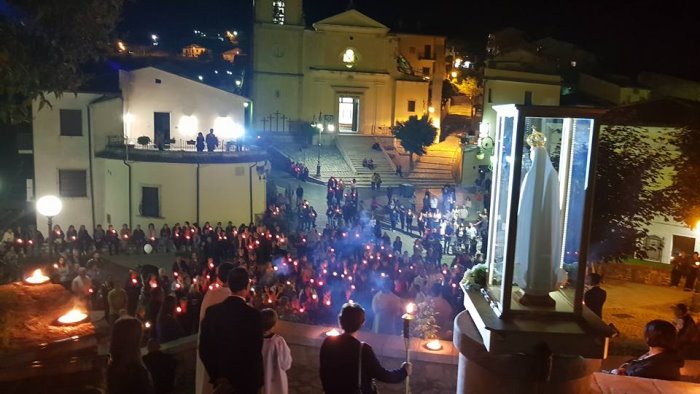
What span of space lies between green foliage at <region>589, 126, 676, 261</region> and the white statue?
10459 millimetres

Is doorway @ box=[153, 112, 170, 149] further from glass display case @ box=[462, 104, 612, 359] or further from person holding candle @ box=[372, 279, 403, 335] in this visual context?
glass display case @ box=[462, 104, 612, 359]

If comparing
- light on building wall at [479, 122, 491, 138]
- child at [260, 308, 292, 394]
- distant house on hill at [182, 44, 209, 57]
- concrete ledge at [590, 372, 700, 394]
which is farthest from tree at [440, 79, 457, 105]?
child at [260, 308, 292, 394]

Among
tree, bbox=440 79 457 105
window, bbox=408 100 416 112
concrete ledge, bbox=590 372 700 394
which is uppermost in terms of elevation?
tree, bbox=440 79 457 105

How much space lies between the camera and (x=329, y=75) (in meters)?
43.2

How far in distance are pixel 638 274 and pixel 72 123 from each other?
23109 millimetres

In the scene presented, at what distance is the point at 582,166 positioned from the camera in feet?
15.3

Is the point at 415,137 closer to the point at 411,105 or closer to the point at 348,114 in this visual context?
the point at 411,105

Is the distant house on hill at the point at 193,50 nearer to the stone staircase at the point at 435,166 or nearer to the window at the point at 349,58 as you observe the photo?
the window at the point at 349,58

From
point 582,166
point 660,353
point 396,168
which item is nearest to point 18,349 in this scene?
point 582,166

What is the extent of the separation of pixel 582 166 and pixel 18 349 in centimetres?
460

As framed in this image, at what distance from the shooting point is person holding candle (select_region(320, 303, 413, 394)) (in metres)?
4.51

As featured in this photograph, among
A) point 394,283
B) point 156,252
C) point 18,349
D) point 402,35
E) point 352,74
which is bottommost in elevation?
point 156,252

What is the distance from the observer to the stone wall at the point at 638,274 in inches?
706

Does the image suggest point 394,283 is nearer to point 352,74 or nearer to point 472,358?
point 472,358
